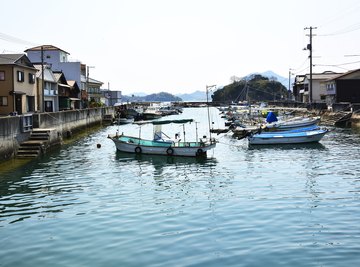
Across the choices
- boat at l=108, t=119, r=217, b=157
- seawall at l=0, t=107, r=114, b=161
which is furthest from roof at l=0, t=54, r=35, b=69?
boat at l=108, t=119, r=217, b=157

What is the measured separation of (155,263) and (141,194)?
10.1 meters

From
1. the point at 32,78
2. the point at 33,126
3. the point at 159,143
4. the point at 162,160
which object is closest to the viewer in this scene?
the point at 162,160

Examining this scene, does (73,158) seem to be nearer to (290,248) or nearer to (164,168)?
(164,168)

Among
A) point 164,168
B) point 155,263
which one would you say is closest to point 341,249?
point 155,263

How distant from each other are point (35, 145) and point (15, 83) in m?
17.9

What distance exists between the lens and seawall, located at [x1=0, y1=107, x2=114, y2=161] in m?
34.6

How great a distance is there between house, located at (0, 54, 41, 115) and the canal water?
20260 millimetres

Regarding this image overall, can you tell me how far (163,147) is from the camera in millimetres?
38938

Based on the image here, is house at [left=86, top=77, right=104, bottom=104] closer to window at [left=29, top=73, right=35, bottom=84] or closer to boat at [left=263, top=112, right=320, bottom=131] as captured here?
window at [left=29, top=73, right=35, bottom=84]

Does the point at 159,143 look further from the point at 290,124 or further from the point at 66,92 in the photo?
the point at 66,92

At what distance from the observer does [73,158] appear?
3791cm

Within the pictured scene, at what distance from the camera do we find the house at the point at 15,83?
5219 centimetres

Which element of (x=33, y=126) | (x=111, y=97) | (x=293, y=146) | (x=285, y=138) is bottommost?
(x=293, y=146)

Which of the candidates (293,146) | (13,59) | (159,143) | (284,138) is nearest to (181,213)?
(159,143)
